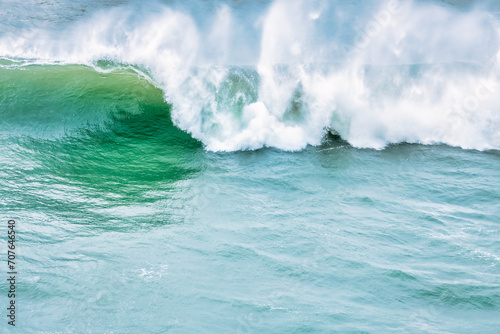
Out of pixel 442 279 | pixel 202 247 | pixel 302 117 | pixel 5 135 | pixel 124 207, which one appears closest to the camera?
pixel 442 279

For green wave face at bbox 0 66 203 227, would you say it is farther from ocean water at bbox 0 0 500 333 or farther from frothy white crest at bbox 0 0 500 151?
frothy white crest at bbox 0 0 500 151

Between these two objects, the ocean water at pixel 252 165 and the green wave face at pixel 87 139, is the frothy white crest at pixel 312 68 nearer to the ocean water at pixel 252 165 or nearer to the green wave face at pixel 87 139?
the ocean water at pixel 252 165

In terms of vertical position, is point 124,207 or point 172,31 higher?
point 172,31

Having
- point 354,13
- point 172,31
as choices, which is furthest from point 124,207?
point 354,13

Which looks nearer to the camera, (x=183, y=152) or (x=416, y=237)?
(x=416, y=237)

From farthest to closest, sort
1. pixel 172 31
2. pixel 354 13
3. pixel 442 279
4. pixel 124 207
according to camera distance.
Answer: pixel 354 13 < pixel 172 31 < pixel 124 207 < pixel 442 279

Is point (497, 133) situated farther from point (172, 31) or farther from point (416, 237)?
point (172, 31)
